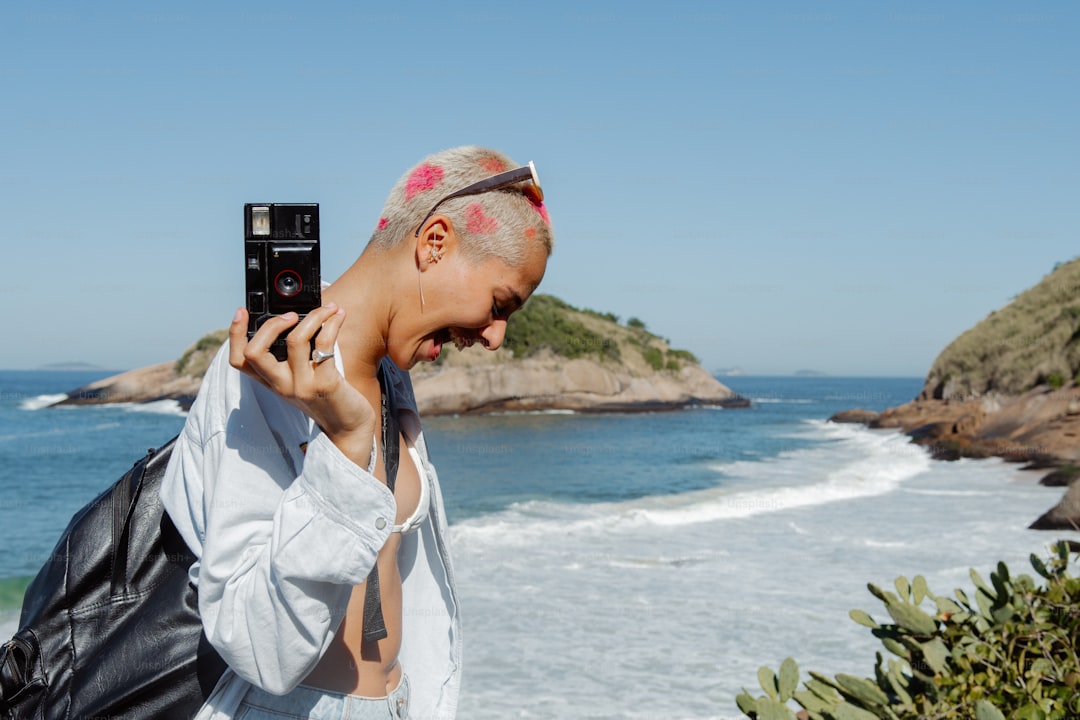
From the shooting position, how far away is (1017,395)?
32781 mm

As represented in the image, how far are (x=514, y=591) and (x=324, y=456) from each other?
374 inches

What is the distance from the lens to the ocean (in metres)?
7.41

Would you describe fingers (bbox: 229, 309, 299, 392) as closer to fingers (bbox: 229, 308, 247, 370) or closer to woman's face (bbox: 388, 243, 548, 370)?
fingers (bbox: 229, 308, 247, 370)

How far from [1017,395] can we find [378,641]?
35.7 metres

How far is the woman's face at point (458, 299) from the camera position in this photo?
56.1 inches

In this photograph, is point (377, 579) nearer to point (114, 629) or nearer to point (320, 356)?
point (114, 629)

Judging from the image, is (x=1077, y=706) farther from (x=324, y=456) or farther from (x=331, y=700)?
(x=324, y=456)

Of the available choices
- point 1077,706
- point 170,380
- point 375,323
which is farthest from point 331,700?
point 170,380

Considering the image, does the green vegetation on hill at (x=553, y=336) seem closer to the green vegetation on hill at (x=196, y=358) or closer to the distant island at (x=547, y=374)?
the distant island at (x=547, y=374)

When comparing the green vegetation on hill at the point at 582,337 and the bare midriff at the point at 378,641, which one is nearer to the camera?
the bare midriff at the point at 378,641

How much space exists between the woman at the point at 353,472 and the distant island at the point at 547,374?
46.3m

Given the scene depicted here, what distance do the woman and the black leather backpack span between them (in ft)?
0.24

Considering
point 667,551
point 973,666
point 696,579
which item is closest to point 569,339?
point 667,551

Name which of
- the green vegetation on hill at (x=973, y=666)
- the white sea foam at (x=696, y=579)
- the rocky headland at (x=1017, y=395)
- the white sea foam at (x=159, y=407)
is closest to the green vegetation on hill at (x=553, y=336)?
the rocky headland at (x=1017, y=395)
